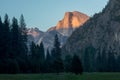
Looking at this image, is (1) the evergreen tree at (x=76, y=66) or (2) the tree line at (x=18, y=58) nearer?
(1) the evergreen tree at (x=76, y=66)

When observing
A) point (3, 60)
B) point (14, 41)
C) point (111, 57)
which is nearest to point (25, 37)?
point (14, 41)

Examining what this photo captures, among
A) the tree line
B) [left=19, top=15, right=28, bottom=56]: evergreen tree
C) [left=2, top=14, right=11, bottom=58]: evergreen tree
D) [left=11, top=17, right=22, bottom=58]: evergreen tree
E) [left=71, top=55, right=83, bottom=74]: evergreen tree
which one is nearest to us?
[left=71, top=55, right=83, bottom=74]: evergreen tree

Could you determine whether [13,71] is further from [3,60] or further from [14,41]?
[14,41]

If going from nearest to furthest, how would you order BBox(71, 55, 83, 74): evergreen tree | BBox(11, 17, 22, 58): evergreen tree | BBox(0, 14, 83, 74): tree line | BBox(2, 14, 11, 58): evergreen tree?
BBox(71, 55, 83, 74): evergreen tree
BBox(0, 14, 83, 74): tree line
BBox(2, 14, 11, 58): evergreen tree
BBox(11, 17, 22, 58): evergreen tree

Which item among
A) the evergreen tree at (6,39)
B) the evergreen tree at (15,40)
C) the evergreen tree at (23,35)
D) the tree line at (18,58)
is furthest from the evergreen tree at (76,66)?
the evergreen tree at (23,35)

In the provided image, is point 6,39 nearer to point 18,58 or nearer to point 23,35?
point 18,58

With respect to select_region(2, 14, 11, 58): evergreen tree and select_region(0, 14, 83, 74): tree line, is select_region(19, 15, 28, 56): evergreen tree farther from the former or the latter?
select_region(2, 14, 11, 58): evergreen tree

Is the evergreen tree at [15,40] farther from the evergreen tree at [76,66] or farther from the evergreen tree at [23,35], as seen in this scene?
the evergreen tree at [76,66]

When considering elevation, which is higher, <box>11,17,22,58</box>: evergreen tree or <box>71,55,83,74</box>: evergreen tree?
<box>11,17,22,58</box>: evergreen tree

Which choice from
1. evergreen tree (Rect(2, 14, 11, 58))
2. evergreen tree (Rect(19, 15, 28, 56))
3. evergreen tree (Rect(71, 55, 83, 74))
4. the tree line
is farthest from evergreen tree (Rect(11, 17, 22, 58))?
evergreen tree (Rect(71, 55, 83, 74))

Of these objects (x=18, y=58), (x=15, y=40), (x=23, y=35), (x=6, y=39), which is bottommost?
(x=18, y=58)

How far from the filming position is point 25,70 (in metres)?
130

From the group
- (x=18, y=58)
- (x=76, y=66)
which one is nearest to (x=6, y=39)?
(x=18, y=58)

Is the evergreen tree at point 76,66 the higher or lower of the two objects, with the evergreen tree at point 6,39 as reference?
lower
